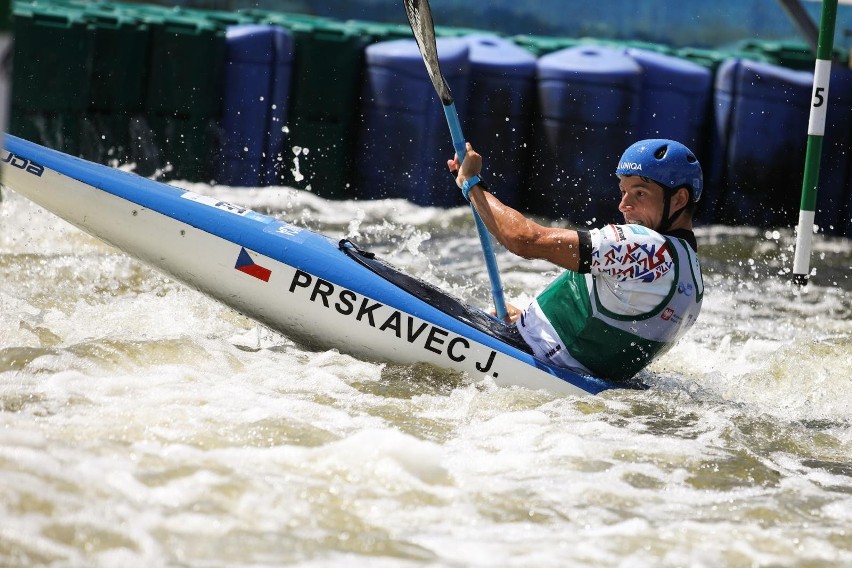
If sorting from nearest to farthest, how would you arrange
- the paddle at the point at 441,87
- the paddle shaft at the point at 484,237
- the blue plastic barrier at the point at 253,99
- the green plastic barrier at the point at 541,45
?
the paddle shaft at the point at 484,237 < the paddle at the point at 441,87 < the blue plastic barrier at the point at 253,99 < the green plastic barrier at the point at 541,45

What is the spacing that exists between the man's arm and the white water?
1.88 feet

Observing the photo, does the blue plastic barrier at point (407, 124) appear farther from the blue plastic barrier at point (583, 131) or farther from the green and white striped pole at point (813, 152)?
the green and white striped pole at point (813, 152)

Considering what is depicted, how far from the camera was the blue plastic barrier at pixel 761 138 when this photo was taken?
28.0 feet

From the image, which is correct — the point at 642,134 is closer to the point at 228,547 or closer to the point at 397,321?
the point at 397,321

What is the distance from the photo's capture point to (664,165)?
4102mm

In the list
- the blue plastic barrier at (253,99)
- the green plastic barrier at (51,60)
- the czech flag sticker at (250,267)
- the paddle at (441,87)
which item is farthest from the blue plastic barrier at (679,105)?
the czech flag sticker at (250,267)

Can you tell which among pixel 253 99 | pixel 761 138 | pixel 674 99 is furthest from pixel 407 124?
pixel 761 138

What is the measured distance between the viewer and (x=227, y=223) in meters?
4.55

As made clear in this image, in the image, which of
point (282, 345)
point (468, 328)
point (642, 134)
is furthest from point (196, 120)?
point (468, 328)

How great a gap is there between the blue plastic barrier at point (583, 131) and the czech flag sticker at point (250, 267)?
14.7 ft

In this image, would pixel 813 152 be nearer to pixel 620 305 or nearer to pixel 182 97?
pixel 620 305

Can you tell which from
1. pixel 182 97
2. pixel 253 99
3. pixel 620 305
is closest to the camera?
pixel 620 305

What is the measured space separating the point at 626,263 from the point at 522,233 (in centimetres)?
39

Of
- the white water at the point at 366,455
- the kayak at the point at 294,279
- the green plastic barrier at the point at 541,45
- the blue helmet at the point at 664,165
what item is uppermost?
the green plastic barrier at the point at 541,45
